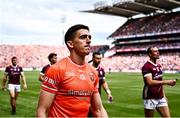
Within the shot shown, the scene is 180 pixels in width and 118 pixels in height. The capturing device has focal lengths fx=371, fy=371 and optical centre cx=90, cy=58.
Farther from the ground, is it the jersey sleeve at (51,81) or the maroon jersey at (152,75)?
the jersey sleeve at (51,81)

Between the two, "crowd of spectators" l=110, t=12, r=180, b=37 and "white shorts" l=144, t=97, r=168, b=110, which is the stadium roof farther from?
"white shorts" l=144, t=97, r=168, b=110

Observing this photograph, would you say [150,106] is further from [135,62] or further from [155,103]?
[135,62]

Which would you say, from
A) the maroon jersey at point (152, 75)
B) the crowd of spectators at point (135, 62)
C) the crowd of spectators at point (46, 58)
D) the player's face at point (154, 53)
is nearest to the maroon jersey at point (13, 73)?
the maroon jersey at point (152, 75)

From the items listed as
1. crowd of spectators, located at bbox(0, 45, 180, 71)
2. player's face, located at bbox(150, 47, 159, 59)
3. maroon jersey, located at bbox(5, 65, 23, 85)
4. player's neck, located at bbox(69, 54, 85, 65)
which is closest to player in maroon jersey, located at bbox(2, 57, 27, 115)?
maroon jersey, located at bbox(5, 65, 23, 85)

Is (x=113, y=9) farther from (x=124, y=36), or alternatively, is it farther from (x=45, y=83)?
(x=45, y=83)

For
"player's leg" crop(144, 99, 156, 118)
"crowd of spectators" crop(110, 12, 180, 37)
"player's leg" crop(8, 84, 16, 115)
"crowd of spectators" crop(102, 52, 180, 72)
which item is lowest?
"crowd of spectators" crop(102, 52, 180, 72)

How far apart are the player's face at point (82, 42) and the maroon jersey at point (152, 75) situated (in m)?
4.76

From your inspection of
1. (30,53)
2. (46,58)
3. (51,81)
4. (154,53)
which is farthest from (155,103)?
(30,53)

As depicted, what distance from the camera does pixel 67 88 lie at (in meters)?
3.93

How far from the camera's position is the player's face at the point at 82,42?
12.9 ft

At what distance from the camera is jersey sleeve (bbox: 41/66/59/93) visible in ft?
12.7

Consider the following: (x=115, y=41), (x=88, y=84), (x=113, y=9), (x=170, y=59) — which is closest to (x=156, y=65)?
(x=88, y=84)

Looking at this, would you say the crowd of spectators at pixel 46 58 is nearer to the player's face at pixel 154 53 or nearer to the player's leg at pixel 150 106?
the player's leg at pixel 150 106

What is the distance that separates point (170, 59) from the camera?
6881cm
